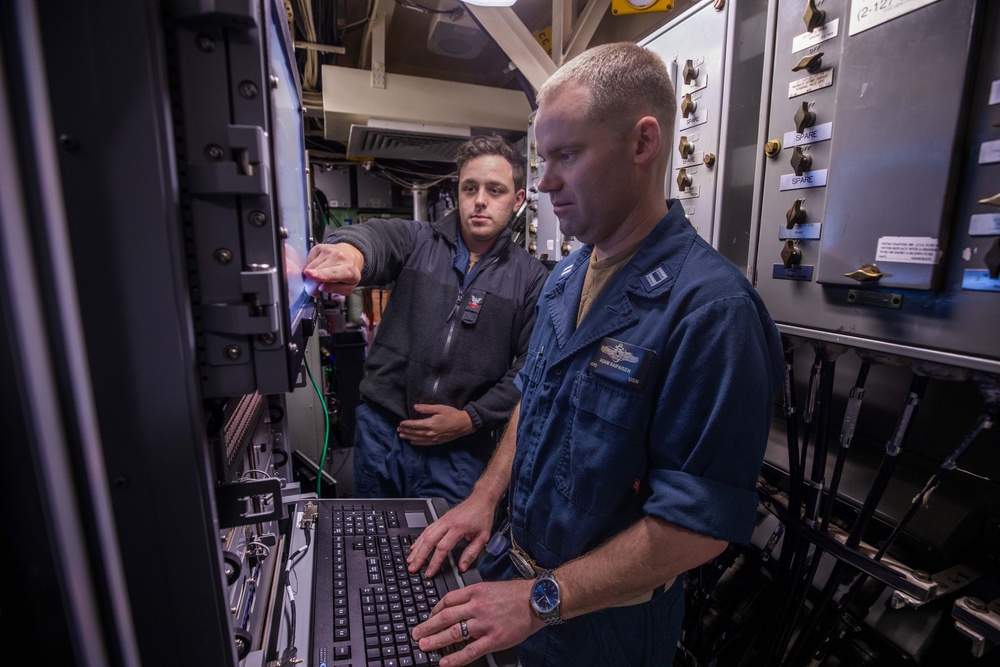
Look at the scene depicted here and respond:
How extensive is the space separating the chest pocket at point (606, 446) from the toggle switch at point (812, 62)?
921 mm

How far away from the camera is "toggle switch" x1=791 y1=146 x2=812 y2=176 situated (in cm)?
119

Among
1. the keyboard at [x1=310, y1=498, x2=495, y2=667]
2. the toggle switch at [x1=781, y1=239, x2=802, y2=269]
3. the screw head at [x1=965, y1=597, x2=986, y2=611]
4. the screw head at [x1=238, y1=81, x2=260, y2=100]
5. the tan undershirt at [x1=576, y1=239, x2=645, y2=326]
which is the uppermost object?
the screw head at [x1=238, y1=81, x2=260, y2=100]

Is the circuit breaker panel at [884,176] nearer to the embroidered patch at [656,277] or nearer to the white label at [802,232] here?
the white label at [802,232]

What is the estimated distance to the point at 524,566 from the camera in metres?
1.04

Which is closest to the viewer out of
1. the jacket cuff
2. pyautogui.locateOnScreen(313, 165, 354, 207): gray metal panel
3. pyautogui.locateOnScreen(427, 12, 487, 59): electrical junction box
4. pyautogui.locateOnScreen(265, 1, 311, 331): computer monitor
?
pyautogui.locateOnScreen(265, 1, 311, 331): computer monitor

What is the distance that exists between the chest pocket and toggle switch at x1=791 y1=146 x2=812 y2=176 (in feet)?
2.52

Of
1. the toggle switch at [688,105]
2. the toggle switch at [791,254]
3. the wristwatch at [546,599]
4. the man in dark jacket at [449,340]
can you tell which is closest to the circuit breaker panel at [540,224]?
the man in dark jacket at [449,340]

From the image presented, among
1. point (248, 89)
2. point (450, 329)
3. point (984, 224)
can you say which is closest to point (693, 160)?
point (984, 224)

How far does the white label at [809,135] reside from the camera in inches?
45.1

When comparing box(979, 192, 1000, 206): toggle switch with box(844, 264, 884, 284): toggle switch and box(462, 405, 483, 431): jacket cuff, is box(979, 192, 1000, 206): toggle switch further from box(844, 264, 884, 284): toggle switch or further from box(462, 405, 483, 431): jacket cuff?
box(462, 405, 483, 431): jacket cuff

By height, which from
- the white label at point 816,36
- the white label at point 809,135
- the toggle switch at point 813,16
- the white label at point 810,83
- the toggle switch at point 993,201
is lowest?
the toggle switch at point 993,201

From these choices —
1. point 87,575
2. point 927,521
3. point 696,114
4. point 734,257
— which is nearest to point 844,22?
point 696,114

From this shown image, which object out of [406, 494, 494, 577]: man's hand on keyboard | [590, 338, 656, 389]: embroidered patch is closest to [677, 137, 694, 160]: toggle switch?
[590, 338, 656, 389]: embroidered patch

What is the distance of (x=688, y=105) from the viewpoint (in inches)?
61.2
